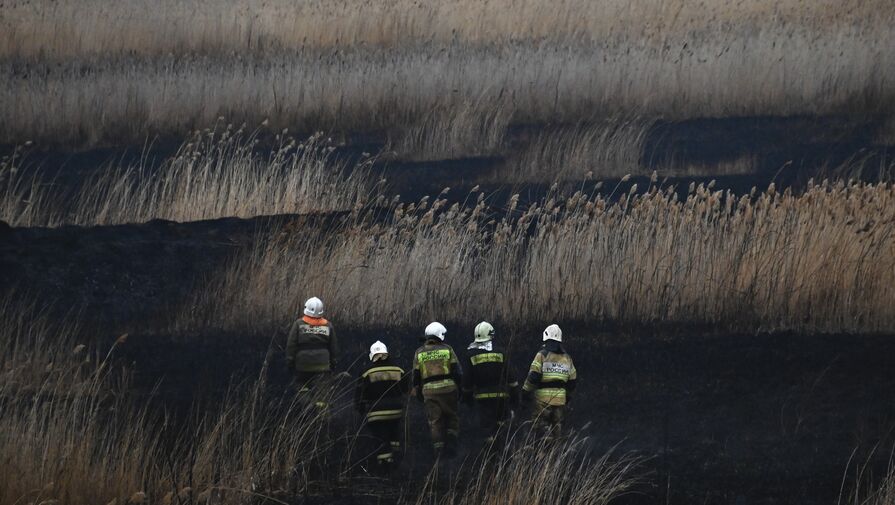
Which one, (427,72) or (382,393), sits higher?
(427,72)

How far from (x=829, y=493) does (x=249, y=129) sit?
12164mm

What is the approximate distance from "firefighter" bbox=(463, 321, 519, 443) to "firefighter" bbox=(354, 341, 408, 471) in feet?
1.86

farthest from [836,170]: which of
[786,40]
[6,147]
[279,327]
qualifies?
[6,147]

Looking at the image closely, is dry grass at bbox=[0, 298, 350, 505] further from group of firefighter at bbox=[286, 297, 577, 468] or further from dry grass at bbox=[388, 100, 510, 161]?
dry grass at bbox=[388, 100, 510, 161]

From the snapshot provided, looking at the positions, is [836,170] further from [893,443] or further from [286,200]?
[893,443]

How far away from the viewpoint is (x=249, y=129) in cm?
1975

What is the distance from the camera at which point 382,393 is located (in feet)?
32.2

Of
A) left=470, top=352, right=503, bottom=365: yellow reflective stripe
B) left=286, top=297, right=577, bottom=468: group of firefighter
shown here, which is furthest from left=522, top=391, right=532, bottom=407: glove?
left=470, top=352, right=503, bottom=365: yellow reflective stripe

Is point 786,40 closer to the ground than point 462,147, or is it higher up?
higher up

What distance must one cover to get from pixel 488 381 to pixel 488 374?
0.17 feet

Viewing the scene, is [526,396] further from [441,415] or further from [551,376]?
[441,415]

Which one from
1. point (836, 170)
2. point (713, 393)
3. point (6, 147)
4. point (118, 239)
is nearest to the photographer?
point (713, 393)

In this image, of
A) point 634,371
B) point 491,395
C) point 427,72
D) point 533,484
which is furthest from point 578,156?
point 533,484

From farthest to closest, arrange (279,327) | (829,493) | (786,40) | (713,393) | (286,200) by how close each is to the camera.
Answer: (786,40), (286,200), (279,327), (713,393), (829,493)
